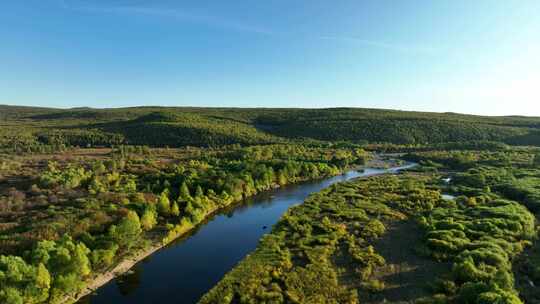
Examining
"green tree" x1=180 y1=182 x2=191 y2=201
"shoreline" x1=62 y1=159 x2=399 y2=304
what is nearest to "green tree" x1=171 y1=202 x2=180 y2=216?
"shoreline" x1=62 y1=159 x2=399 y2=304

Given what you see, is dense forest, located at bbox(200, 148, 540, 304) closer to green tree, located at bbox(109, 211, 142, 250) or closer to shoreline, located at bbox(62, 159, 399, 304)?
shoreline, located at bbox(62, 159, 399, 304)

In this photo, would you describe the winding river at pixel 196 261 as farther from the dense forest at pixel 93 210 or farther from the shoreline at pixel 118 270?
the dense forest at pixel 93 210

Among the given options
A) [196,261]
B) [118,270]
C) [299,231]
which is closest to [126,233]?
[118,270]

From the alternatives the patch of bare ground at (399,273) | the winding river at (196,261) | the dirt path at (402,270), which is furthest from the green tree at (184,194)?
the dirt path at (402,270)

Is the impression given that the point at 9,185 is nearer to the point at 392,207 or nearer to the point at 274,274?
the point at 274,274

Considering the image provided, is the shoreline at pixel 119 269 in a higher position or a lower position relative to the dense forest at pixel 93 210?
lower

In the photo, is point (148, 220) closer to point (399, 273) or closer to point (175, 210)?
point (175, 210)
